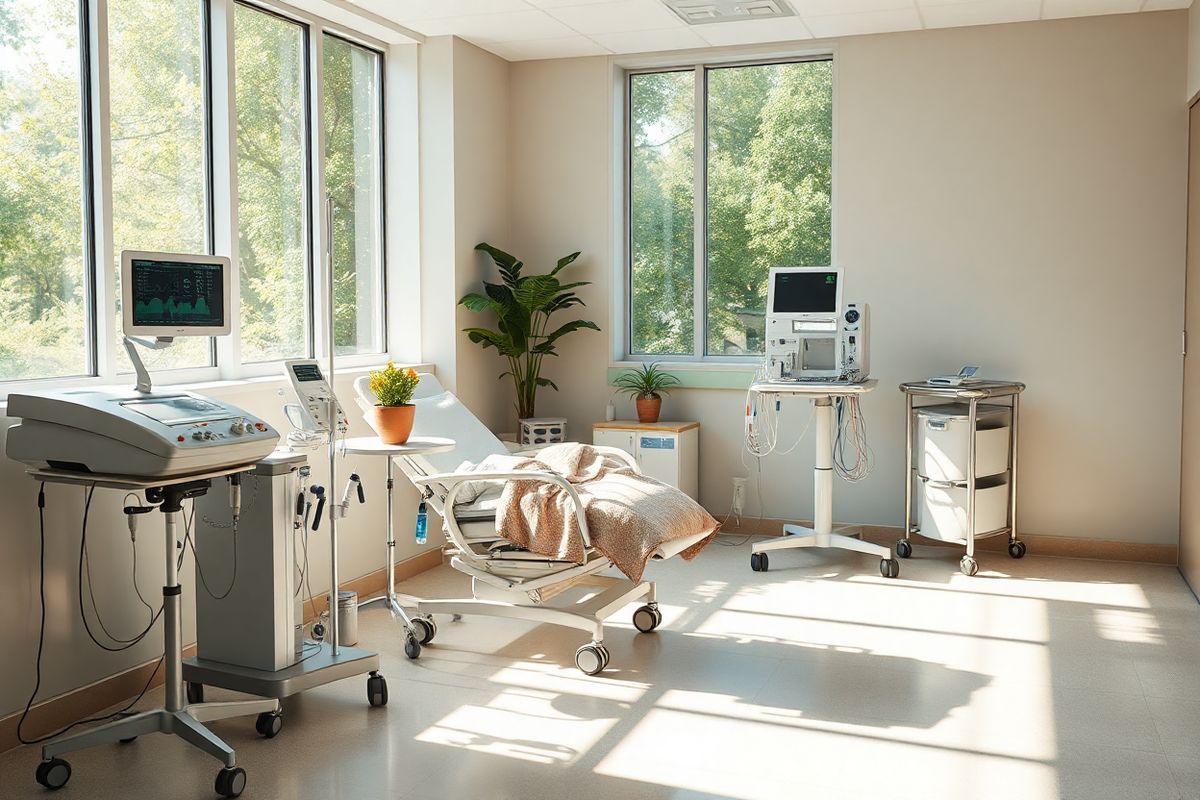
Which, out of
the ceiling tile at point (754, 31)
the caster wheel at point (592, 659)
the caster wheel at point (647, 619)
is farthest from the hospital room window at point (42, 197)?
the ceiling tile at point (754, 31)

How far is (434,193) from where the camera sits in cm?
591

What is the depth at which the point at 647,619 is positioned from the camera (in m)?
4.53

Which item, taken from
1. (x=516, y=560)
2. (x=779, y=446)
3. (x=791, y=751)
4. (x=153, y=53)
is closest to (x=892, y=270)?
(x=779, y=446)

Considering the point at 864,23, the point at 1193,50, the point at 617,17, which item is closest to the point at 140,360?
the point at 617,17

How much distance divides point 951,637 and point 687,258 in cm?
289

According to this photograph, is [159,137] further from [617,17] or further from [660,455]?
[660,455]

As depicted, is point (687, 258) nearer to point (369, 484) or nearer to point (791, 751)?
point (369, 484)

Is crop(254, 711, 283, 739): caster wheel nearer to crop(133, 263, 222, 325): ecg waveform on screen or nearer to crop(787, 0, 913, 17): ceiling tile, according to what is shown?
crop(133, 263, 222, 325): ecg waveform on screen

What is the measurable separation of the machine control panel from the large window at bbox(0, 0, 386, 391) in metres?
0.67

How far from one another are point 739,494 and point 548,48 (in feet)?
8.81

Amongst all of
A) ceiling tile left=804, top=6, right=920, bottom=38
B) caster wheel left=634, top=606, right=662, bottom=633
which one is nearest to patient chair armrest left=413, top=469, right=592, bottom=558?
caster wheel left=634, top=606, right=662, bottom=633

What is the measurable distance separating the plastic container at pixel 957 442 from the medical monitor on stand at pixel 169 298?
343 centimetres

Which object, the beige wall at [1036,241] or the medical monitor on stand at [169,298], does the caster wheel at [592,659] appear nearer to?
the medical monitor on stand at [169,298]

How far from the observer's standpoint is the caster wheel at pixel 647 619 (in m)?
4.53
